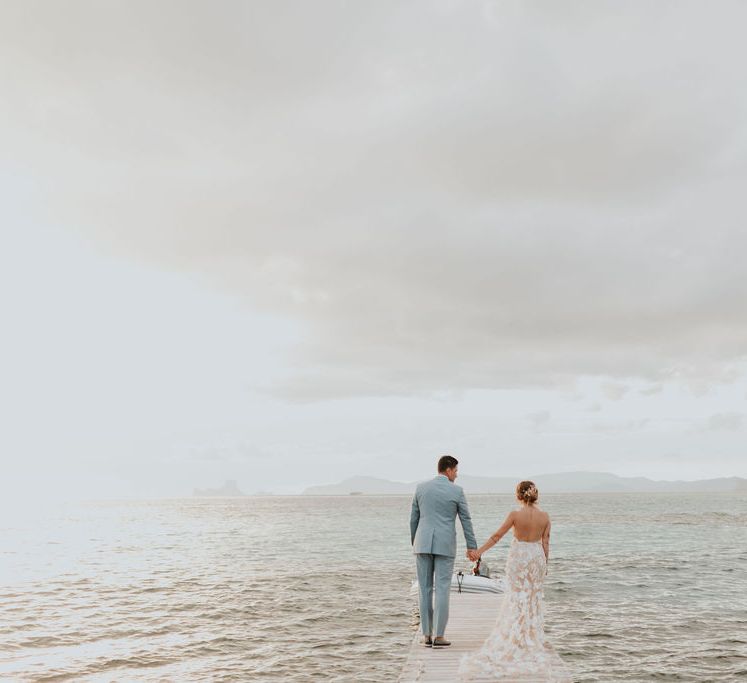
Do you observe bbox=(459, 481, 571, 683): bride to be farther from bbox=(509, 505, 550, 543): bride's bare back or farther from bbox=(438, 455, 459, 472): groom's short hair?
bbox=(438, 455, 459, 472): groom's short hair

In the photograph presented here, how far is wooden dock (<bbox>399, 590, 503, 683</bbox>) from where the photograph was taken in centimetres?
1080

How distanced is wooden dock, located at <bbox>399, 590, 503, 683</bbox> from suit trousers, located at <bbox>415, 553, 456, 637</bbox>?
1.69 feet

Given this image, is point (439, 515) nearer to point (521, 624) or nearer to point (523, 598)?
point (523, 598)

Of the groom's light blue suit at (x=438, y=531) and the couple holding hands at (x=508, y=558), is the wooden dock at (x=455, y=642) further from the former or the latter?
the groom's light blue suit at (x=438, y=531)

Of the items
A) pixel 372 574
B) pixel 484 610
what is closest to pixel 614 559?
pixel 372 574

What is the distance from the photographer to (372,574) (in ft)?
119

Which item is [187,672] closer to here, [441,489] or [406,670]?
[406,670]

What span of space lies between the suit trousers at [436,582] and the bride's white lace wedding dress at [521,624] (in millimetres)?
832

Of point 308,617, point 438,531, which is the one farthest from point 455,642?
point 308,617

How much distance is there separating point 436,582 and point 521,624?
1517mm

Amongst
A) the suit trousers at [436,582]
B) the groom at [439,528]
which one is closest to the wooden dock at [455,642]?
the suit trousers at [436,582]

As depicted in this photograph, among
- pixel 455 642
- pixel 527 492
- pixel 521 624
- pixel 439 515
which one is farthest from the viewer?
pixel 455 642

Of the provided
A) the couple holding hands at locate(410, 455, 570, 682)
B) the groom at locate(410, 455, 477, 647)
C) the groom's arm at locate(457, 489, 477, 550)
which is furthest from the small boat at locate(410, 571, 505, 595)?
the groom's arm at locate(457, 489, 477, 550)

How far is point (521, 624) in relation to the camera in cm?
1120
